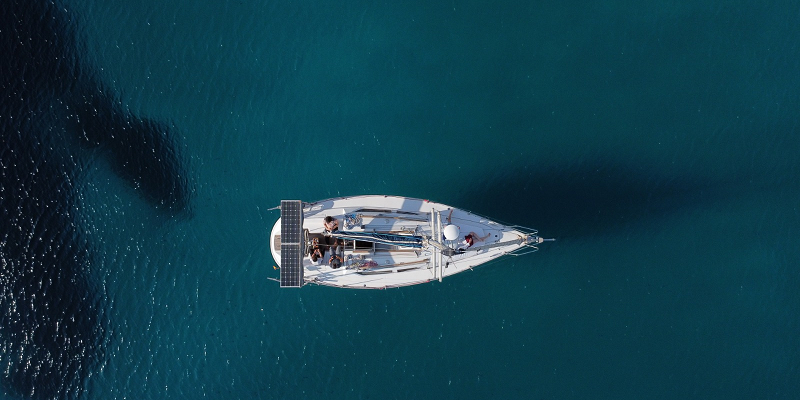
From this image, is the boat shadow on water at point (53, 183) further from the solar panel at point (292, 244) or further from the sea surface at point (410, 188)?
the solar panel at point (292, 244)

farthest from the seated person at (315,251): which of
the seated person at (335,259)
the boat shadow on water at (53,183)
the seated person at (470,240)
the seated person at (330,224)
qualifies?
the boat shadow on water at (53,183)

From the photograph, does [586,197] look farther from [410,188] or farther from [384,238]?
[384,238]

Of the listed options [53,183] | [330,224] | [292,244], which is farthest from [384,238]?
[53,183]

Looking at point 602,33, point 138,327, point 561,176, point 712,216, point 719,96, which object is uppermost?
point 602,33

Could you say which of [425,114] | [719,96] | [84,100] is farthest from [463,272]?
[84,100]

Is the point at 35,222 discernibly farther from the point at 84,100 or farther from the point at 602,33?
the point at 602,33

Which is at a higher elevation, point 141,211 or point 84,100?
point 84,100

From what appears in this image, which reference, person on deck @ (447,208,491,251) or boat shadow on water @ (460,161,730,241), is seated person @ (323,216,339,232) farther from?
boat shadow on water @ (460,161,730,241)
